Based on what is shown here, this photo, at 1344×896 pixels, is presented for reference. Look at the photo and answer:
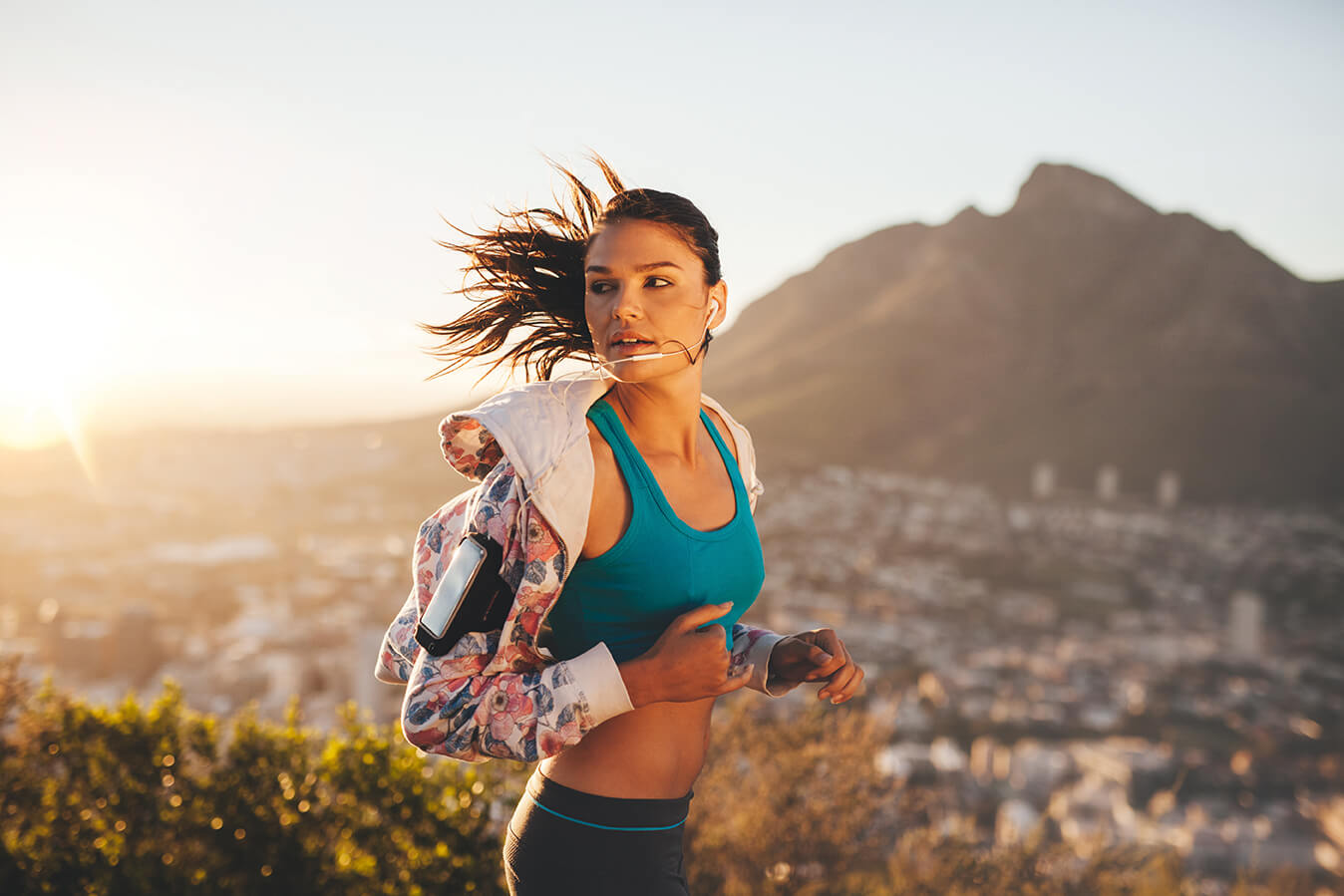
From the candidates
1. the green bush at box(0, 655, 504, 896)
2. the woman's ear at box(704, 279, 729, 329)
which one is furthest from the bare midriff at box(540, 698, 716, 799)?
the green bush at box(0, 655, 504, 896)

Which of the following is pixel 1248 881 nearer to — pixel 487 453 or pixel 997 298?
pixel 487 453

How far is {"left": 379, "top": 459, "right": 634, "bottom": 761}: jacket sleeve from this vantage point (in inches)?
38.8

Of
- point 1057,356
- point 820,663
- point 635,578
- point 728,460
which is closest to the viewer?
point 635,578

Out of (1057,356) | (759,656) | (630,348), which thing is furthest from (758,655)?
(1057,356)

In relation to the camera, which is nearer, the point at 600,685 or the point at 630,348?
the point at 600,685

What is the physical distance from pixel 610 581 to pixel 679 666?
161 millimetres


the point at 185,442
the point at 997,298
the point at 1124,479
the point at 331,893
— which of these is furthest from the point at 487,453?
the point at 997,298

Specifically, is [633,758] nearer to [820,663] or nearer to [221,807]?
[820,663]

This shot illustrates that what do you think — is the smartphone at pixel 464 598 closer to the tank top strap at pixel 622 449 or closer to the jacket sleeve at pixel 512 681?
the jacket sleeve at pixel 512 681

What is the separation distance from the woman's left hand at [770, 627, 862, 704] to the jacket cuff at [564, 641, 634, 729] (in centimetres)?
39

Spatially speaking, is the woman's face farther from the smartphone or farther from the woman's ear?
the smartphone

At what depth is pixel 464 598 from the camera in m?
1.00

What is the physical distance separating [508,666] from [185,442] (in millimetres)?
24159

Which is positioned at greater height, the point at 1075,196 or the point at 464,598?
the point at 1075,196
